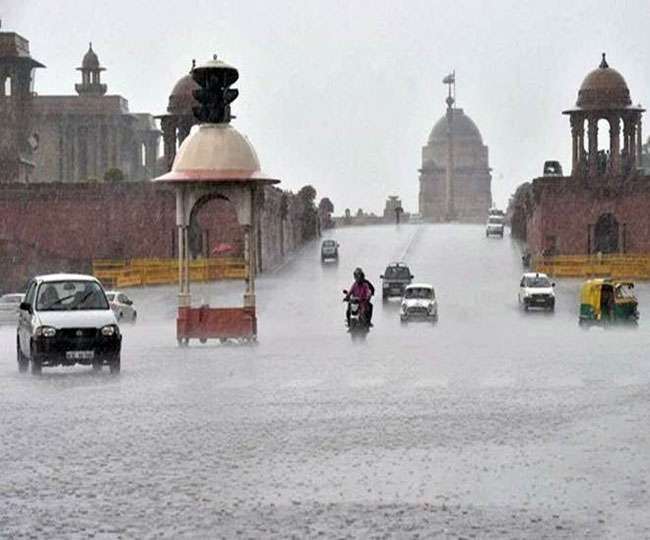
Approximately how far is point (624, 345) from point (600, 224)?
48751 mm

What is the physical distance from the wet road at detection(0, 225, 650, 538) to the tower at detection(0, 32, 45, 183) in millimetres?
63815

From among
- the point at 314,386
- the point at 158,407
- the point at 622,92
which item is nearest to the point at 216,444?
the point at 158,407

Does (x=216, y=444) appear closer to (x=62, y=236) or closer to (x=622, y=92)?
(x=62, y=236)

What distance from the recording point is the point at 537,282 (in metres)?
49.4

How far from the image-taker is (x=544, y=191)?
78.4 meters

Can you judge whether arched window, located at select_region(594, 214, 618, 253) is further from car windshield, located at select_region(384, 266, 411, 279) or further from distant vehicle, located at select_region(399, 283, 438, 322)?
distant vehicle, located at select_region(399, 283, 438, 322)

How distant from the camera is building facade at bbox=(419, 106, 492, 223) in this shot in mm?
177875

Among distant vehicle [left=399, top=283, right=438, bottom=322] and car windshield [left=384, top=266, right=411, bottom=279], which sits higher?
car windshield [left=384, top=266, right=411, bottom=279]

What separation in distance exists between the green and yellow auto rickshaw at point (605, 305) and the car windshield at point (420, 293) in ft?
15.8

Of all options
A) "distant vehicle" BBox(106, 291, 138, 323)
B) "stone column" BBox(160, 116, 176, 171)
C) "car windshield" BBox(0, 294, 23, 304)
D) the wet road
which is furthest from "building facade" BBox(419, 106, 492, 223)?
the wet road

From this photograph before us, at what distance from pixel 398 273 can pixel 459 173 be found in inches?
4925

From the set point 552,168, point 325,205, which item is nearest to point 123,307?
Answer: point 552,168

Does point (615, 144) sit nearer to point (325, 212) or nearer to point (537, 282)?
point (325, 212)

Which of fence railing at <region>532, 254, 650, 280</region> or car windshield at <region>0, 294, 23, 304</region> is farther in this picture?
fence railing at <region>532, 254, 650, 280</region>
